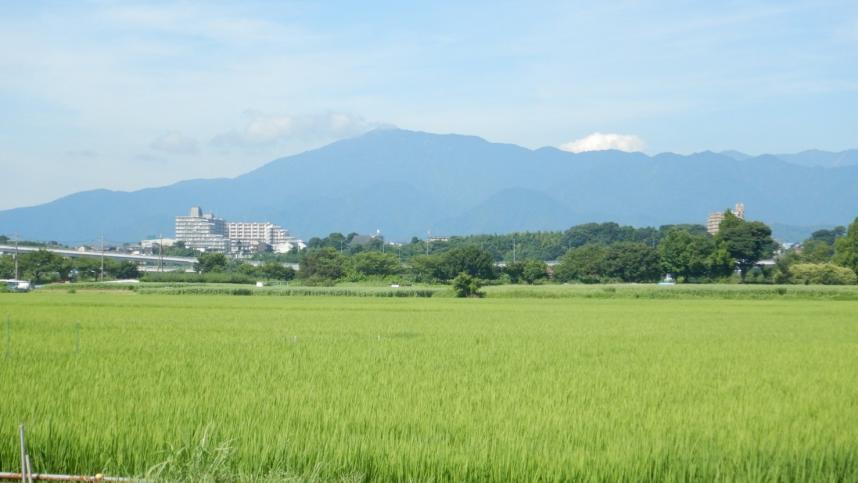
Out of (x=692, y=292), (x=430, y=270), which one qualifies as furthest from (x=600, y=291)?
(x=430, y=270)

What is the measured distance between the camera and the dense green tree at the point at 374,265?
76812mm

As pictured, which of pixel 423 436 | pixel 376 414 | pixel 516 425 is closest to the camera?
pixel 423 436

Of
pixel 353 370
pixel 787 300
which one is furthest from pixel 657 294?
pixel 353 370

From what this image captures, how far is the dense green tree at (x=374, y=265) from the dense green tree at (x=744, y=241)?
90.2 feet

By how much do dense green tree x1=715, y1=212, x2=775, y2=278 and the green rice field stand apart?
188 ft

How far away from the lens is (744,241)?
74188 millimetres

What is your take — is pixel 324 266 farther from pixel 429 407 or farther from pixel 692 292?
pixel 429 407

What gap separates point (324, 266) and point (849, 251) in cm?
4169

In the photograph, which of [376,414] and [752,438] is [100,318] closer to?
[376,414]

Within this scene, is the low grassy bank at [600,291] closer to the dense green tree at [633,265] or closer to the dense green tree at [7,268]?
the dense green tree at [633,265]

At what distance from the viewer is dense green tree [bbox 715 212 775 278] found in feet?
243

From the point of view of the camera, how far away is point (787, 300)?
4459cm

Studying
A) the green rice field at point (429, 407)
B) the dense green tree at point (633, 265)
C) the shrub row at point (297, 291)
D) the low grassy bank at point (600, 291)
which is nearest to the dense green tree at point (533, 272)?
the dense green tree at point (633, 265)

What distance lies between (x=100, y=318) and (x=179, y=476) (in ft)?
69.5
